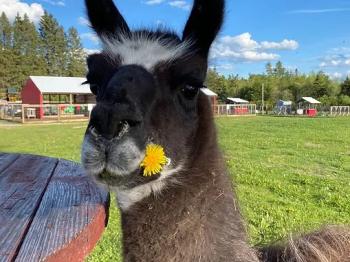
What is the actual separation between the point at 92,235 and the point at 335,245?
1.39m

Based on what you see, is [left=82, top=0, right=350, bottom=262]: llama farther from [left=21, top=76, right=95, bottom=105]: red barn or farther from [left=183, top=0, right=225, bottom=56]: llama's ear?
[left=21, top=76, right=95, bottom=105]: red barn

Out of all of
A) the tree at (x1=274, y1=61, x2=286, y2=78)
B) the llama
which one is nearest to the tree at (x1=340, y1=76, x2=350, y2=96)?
the tree at (x1=274, y1=61, x2=286, y2=78)

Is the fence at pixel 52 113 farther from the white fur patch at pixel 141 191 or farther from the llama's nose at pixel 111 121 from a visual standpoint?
the llama's nose at pixel 111 121

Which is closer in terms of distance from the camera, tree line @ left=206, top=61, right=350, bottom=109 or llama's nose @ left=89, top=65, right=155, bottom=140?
llama's nose @ left=89, top=65, right=155, bottom=140

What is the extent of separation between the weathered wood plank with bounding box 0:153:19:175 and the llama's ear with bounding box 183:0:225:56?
1517mm

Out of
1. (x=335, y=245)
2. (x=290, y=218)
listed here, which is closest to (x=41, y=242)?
(x=335, y=245)

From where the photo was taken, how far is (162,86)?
1.92 meters

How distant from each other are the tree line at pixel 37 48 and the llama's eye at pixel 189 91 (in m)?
60.0

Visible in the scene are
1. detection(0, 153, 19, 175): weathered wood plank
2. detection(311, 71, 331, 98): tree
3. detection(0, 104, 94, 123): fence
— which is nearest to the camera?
detection(0, 153, 19, 175): weathered wood plank

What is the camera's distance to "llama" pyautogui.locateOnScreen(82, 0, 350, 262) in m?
1.62

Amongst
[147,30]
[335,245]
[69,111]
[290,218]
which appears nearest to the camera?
[147,30]

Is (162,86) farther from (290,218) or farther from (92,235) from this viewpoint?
(290,218)

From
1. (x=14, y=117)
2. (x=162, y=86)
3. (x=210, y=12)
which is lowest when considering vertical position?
(x=14, y=117)

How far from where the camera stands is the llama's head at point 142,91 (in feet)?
5.23
